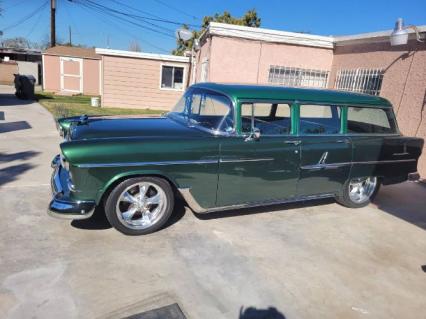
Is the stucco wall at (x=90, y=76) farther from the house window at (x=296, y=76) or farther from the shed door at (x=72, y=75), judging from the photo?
the house window at (x=296, y=76)

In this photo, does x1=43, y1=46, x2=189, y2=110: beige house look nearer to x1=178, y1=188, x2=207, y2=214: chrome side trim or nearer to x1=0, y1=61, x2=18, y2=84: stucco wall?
x1=178, y1=188, x2=207, y2=214: chrome side trim

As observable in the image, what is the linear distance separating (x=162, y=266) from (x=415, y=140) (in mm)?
4253

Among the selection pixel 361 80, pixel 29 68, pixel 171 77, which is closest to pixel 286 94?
pixel 361 80

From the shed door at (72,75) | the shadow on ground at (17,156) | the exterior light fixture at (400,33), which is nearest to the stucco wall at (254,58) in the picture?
the exterior light fixture at (400,33)

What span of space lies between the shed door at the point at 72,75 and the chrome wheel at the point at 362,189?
70.0 ft

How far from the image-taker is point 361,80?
8.98m

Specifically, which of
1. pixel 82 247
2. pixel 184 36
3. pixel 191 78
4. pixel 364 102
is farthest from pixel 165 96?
pixel 82 247

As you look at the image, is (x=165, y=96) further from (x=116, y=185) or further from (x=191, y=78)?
(x=116, y=185)

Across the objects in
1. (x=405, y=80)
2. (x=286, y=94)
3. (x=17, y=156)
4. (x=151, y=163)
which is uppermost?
(x=405, y=80)

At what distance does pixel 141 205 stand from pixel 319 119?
263 cm

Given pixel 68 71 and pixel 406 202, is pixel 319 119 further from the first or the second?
pixel 68 71

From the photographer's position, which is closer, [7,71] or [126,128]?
[126,128]

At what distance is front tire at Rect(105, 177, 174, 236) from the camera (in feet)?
12.5

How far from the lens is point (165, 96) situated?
648 inches
